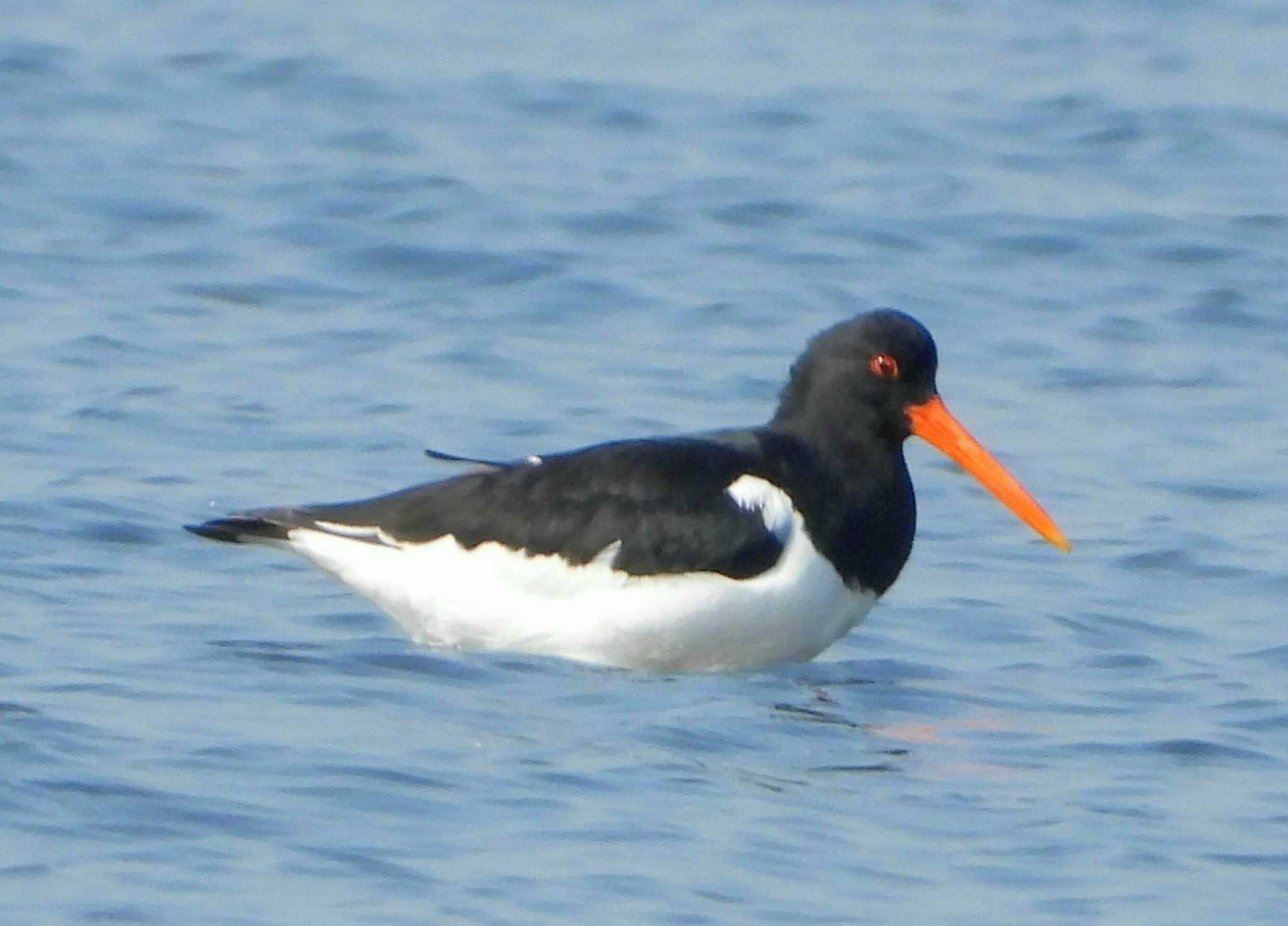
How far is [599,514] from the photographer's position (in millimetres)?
7781

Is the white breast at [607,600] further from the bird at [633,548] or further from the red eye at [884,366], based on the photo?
the red eye at [884,366]

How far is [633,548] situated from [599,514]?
0.15 metres

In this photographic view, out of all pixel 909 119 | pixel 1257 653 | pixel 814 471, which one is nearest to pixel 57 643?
pixel 814 471

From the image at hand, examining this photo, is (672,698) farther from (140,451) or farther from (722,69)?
(722,69)

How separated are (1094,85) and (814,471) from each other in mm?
8624

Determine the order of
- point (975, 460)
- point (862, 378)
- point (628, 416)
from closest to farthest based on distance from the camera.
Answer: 1. point (862, 378)
2. point (975, 460)
3. point (628, 416)

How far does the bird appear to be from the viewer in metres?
7.66

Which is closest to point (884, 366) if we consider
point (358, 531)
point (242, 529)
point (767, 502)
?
point (767, 502)

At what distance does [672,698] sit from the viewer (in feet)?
24.4

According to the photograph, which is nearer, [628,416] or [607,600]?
[607,600]

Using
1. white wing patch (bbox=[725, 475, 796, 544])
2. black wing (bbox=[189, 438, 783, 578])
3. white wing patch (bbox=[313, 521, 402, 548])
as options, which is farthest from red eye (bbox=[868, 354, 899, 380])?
white wing patch (bbox=[313, 521, 402, 548])

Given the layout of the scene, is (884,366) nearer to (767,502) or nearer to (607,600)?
(767,502)

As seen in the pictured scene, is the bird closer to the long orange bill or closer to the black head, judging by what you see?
the black head

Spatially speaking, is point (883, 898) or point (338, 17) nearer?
point (883, 898)
